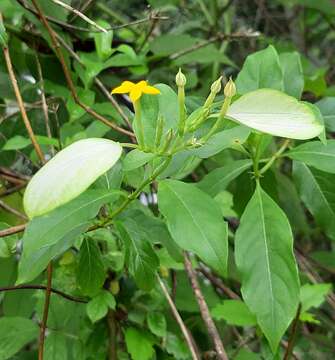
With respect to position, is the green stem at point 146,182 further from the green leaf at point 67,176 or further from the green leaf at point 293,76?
the green leaf at point 293,76

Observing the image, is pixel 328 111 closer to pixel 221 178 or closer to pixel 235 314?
pixel 221 178

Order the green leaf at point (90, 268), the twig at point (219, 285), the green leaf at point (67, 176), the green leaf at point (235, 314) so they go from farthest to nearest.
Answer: the twig at point (219, 285)
the green leaf at point (235, 314)
the green leaf at point (90, 268)
the green leaf at point (67, 176)

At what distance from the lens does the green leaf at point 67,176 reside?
49 cm

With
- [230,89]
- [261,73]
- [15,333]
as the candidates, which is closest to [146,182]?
[230,89]

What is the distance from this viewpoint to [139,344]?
90 cm

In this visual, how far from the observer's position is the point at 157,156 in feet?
2.02

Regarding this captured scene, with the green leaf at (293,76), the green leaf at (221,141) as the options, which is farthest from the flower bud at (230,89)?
the green leaf at (293,76)

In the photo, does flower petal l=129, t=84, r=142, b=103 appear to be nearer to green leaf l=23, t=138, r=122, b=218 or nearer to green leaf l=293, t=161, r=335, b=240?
green leaf l=23, t=138, r=122, b=218

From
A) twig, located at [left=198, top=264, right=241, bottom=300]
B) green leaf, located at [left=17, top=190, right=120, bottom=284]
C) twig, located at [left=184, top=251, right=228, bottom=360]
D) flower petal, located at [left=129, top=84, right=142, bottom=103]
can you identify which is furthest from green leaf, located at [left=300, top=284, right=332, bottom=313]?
flower petal, located at [left=129, top=84, right=142, bottom=103]

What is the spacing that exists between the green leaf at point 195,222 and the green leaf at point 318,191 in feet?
0.86

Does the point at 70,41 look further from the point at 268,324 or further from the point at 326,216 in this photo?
the point at 268,324

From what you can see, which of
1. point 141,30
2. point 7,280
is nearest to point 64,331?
point 7,280

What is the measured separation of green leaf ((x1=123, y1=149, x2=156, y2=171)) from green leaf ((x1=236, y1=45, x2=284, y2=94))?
0.85ft

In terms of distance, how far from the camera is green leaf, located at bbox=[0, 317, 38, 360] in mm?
899
